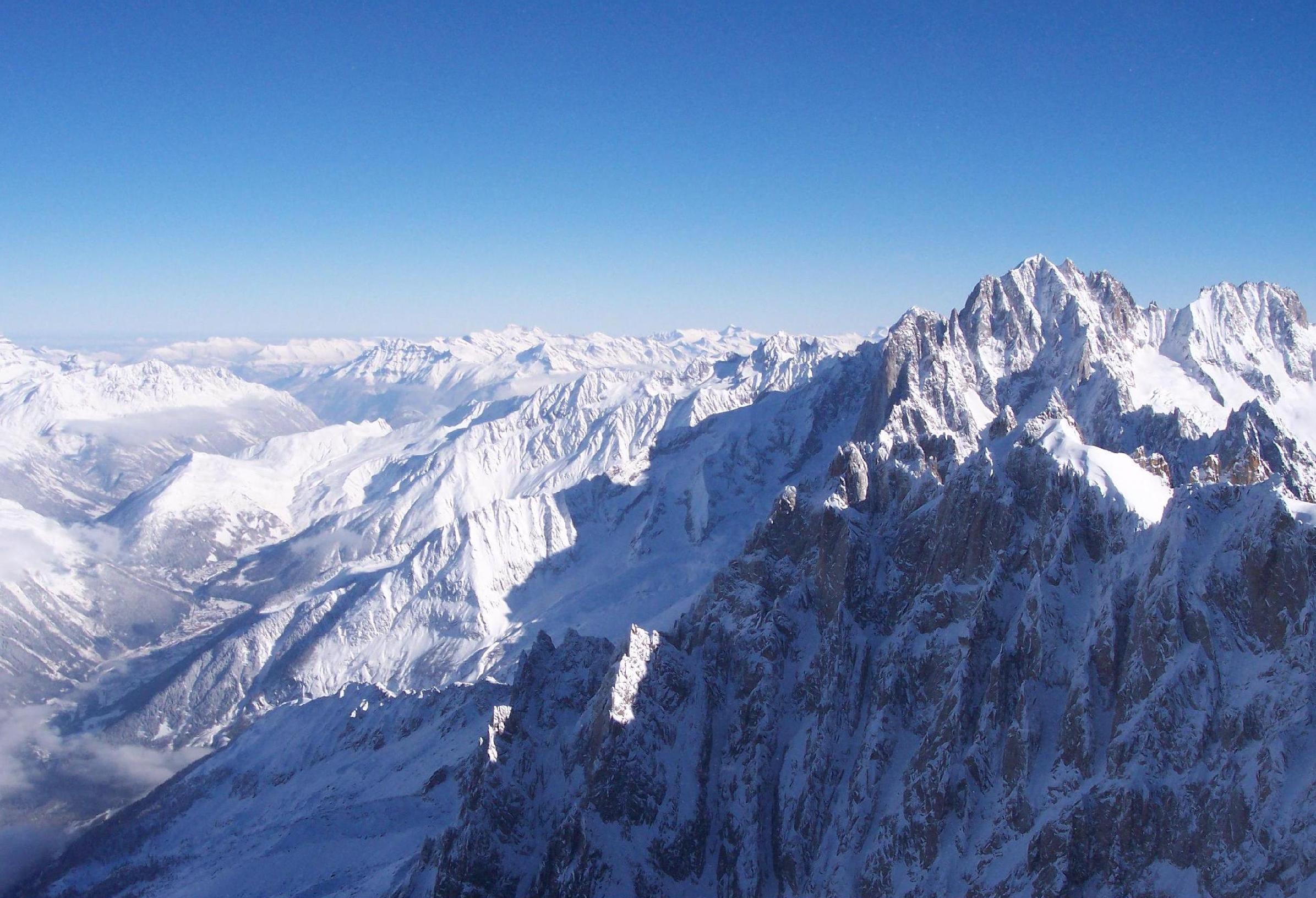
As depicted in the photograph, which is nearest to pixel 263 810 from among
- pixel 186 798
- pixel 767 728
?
pixel 186 798

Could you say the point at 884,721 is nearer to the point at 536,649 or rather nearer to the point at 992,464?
the point at 992,464

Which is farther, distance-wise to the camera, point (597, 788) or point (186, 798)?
point (186, 798)

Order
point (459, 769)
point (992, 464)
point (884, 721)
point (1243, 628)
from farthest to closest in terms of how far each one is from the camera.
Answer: point (459, 769) < point (992, 464) < point (884, 721) < point (1243, 628)

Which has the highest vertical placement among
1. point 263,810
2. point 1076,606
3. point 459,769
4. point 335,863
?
point 1076,606

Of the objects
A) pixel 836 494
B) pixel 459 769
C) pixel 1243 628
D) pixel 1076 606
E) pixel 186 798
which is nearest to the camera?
pixel 1243 628

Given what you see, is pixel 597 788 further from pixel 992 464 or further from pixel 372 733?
pixel 372 733

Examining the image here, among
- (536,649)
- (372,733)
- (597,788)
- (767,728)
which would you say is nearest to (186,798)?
(372,733)

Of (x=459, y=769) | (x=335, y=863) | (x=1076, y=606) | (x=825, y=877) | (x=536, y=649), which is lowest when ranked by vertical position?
(x=335, y=863)

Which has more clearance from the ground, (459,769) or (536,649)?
(536,649)

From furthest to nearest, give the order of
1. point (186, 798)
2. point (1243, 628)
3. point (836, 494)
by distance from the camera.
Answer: point (186, 798)
point (836, 494)
point (1243, 628)

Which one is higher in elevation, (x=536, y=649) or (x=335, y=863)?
(x=536, y=649)
